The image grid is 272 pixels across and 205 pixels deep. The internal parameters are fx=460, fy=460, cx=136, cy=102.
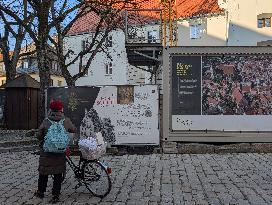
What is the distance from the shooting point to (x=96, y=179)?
790 centimetres

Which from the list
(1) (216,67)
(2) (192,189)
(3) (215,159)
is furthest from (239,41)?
(2) (192,189)

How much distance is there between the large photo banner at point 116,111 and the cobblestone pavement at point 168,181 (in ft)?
2.78

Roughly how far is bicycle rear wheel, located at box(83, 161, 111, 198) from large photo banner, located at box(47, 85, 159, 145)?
237 inches

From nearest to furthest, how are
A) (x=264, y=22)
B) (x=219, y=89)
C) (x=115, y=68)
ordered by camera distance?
(x=219, y=89)
(x=264, y=22)
(x=115, y=68)

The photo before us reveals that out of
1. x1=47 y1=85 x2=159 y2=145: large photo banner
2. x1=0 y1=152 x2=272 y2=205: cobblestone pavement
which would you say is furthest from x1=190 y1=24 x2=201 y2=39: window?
x1=0 y1=152 x2=272 y2=205: cobblestone pavement

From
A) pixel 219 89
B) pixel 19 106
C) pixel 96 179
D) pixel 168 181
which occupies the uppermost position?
pixel 219 89

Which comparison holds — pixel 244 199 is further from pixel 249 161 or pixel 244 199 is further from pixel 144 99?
pixel 144 99

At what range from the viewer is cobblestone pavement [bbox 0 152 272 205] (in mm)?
7734

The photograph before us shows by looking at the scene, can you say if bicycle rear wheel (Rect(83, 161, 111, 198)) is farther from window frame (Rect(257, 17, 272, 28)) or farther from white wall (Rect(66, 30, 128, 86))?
white wall (Rect(66, 30, 128, 86))

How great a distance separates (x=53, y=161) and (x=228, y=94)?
324 inches

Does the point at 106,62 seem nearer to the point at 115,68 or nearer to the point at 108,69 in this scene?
the point at 108,69

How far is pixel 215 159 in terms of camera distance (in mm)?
12703

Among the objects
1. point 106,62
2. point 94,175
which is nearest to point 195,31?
point 106,62

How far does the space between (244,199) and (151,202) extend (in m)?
1.57
